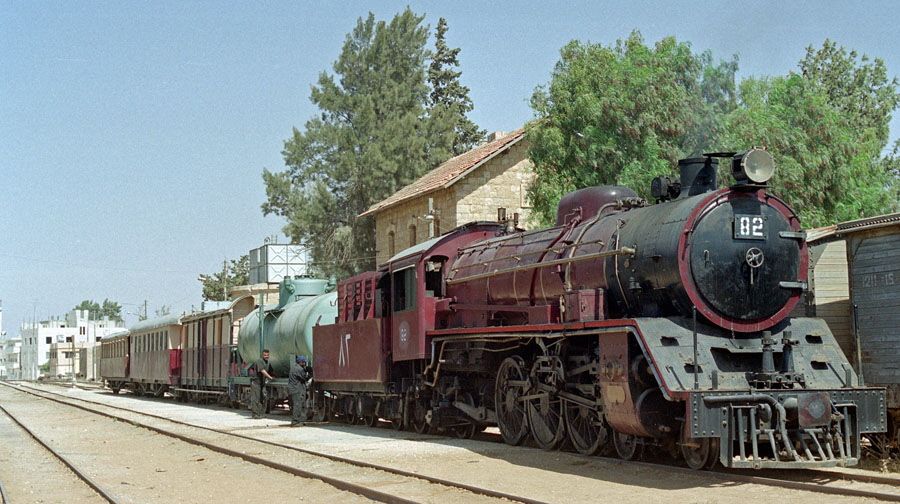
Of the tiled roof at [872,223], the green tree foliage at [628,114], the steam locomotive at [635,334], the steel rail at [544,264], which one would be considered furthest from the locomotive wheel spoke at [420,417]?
the green tree foliage at [628,114]

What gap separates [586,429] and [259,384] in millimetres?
12613

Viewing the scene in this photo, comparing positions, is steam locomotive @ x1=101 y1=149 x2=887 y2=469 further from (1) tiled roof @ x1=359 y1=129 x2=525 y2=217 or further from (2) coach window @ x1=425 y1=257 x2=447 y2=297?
(1) tiled roof @ x1=359 y1=129 x2=525 y2=217

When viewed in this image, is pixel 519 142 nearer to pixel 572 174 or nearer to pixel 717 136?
pixel 572 174

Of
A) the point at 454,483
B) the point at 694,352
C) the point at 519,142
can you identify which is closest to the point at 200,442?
the point at 454,483

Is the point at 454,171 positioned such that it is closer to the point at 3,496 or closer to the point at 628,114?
the point at 628,114

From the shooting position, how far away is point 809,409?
8.97 metres

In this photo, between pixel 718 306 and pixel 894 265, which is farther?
pixel 894 265

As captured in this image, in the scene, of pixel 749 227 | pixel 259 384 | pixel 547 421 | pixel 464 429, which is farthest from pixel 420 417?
pixel 749 227

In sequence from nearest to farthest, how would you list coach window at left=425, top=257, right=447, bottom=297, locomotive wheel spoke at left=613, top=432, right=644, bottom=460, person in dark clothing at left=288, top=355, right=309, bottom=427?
locomotive wheel spoke at left=613, top=432, right=644, bottom=460
coach window at left=425, top=257, right=447, bottom=297
person in dark clothing at left=288, top=355, right=309, bottom=427

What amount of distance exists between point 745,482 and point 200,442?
30.8 ft

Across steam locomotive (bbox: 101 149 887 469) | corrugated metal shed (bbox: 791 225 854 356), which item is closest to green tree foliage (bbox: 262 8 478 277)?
steam locomotive (bbox: 101 149 887 469)

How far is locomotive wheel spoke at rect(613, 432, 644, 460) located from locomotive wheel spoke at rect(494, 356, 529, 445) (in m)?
1.90

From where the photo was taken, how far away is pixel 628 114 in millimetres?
23703

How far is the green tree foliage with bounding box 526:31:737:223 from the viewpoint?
23.3m
